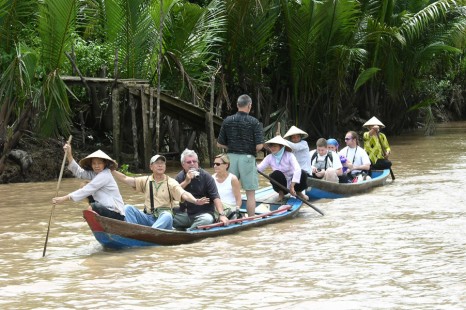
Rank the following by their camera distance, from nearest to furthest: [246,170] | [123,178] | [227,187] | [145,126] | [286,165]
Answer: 1. [123,178]
2. [227,187]
3. [246,170]
4. [286,165]
5. [145,126]

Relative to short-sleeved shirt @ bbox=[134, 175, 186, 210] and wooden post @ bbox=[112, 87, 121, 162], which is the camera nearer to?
short-sleeved shirt @ bbox=[134, 175, 186, 210]

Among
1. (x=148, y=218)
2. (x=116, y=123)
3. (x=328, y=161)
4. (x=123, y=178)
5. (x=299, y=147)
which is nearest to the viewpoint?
(x=123, y=178)

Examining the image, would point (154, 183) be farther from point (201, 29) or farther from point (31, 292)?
point (201, 29)

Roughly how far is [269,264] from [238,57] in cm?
1586

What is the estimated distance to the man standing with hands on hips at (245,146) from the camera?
11.8m

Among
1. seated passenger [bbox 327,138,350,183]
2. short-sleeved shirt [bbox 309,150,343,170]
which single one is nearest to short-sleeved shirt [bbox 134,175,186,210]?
short-sleeved shirt [bbox 309,150,343,170]

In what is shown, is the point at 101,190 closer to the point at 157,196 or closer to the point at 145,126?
the point at 157,196

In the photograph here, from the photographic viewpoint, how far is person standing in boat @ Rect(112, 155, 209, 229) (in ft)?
33.4

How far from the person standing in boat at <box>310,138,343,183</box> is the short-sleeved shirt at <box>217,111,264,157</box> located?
282cm

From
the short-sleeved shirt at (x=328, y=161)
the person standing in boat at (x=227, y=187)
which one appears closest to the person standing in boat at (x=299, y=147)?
the short-sleeved shirt at (x=328, y=161)

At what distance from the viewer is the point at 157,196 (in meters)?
10.4

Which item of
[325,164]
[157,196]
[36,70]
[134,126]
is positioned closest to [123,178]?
[157,196]

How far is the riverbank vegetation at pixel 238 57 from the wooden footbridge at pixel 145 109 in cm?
38

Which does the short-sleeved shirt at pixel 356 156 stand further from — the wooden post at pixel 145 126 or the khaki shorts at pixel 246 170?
the wooden post at pixel 145 126
